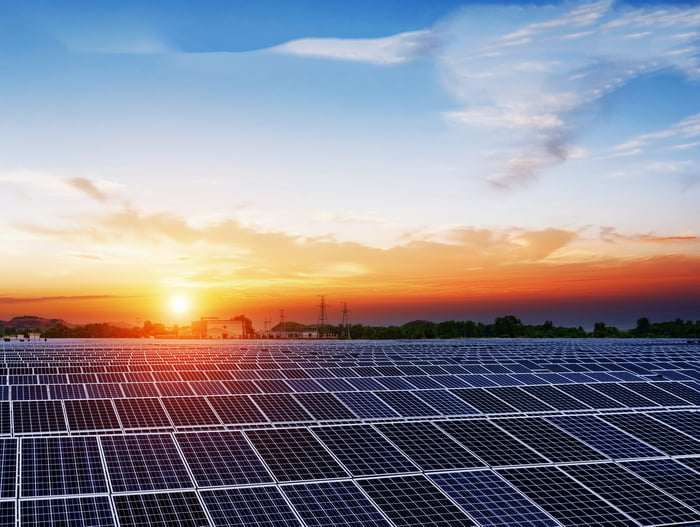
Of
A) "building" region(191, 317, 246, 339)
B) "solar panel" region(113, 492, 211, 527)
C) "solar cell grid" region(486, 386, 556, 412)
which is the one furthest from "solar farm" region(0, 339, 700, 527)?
"building" region(191, 317, 246, 339)

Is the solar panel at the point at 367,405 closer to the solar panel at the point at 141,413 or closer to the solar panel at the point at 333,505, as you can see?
the solar panel at the point at 333,505

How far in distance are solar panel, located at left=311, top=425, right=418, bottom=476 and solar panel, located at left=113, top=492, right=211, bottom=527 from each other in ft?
18.4

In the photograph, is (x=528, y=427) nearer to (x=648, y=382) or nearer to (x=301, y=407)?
(x=301, y=407)

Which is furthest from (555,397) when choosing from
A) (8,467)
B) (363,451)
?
(8,467)

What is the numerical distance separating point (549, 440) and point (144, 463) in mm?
15555

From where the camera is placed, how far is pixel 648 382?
41.7m

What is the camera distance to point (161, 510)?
20203 mm

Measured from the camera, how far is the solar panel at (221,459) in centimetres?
2245

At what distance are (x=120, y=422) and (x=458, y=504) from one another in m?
12.8

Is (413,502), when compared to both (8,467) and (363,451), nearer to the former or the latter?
(363,451)

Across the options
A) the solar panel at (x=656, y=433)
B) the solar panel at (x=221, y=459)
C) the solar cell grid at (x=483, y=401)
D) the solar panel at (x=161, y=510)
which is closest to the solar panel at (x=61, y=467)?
the solar panel at (x=161, y=510)

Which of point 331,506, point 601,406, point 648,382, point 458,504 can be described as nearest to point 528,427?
point 601,406

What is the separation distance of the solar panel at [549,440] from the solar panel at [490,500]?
3.74m

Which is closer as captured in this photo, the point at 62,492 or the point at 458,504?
the point at 62,492
